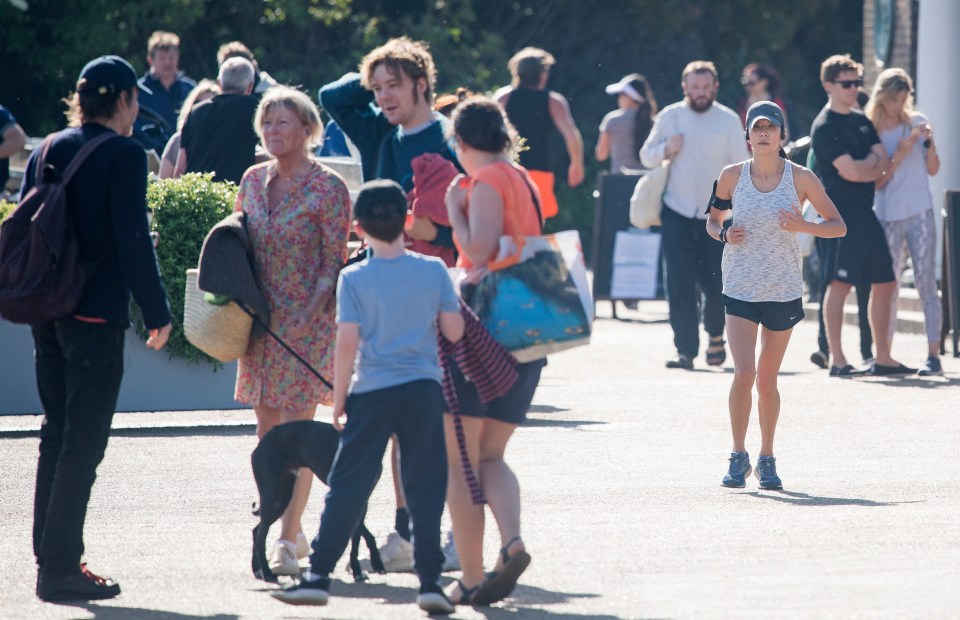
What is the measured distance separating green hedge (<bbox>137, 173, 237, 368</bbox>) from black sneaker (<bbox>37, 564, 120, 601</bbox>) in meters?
3.94

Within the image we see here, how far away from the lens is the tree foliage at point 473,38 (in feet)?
68.0

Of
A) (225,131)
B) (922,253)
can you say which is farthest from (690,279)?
(225,131)

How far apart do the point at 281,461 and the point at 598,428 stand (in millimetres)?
4095

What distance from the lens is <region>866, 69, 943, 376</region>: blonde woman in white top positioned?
477 inches

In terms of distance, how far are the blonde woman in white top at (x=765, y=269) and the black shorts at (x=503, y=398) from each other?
93.5 inches

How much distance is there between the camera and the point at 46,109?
2092 cm

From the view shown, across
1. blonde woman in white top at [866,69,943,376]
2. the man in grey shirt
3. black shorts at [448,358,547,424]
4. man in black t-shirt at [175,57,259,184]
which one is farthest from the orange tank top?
the man in grey shirt

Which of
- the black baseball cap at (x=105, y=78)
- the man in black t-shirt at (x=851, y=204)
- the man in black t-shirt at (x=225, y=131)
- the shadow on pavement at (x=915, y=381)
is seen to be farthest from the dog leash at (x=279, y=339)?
the man in black t-shirt at (x=851, y=204)

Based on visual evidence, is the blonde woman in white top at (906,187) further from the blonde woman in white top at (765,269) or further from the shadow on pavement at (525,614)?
the shadow on pavement at (525,614)

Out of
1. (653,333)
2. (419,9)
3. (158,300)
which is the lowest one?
(653,333)

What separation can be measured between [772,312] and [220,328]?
2.78 meters

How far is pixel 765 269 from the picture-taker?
8.12 meters

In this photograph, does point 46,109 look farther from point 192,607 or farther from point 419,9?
point 192,607

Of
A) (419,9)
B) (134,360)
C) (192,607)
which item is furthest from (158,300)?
(419,9)
